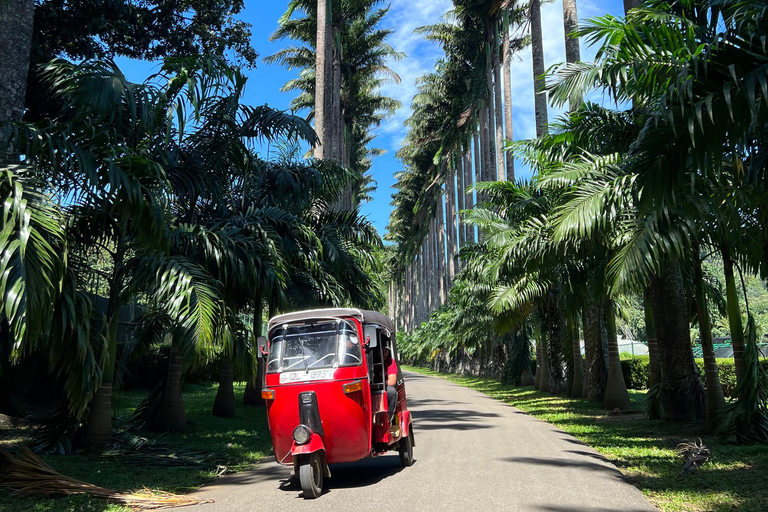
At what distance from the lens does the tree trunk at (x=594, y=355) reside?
1880 centimetres

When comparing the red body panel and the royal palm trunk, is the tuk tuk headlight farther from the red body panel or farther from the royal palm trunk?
the royal palm trunk

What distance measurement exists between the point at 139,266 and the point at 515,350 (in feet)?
72.3

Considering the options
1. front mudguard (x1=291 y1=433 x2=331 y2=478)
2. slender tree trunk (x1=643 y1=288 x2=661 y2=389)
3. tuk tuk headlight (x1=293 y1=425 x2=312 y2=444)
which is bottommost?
front mudguard (x1=291 y1=433 x2=331 y2=478)

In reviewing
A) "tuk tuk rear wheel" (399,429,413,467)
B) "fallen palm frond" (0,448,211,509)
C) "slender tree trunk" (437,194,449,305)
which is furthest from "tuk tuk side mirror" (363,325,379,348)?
"slender tree trunk" (437,194,449,305)

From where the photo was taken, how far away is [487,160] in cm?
4034

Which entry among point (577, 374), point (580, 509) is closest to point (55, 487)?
point (580, 509)

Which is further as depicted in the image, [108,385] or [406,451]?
[108,385]

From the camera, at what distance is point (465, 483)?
780 cm

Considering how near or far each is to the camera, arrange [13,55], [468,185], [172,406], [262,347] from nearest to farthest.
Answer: [262,347]
[13,55]
[172,406]
[468,185]

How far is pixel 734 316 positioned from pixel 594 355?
8.39 m

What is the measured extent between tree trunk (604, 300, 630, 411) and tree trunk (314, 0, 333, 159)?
11.5m

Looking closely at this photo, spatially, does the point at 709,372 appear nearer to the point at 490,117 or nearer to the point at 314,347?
the point at 314,347

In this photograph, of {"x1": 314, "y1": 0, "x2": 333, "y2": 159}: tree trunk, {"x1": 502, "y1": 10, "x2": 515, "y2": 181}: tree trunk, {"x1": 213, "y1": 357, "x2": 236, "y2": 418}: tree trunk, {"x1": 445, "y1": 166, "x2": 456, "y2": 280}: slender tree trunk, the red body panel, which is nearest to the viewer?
the red body panel

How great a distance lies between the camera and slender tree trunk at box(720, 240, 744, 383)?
1104 centimetres
